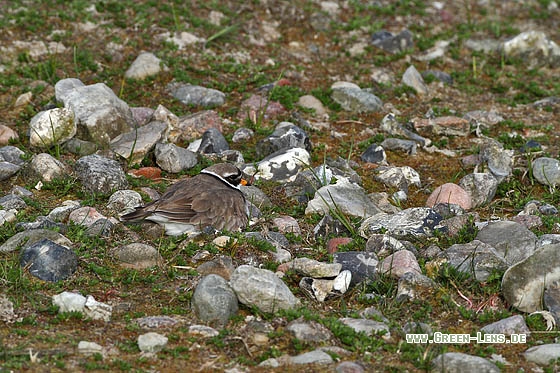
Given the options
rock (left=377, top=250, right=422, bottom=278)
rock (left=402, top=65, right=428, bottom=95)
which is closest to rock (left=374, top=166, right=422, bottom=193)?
rock (left=377, top=250, right=422, bottom=278)

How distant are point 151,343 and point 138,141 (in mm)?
5018

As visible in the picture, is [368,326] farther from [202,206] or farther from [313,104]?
[313,104]

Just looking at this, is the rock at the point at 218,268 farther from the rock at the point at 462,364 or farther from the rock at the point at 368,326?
the rock at the point at 462,364

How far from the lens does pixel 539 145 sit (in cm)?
1212

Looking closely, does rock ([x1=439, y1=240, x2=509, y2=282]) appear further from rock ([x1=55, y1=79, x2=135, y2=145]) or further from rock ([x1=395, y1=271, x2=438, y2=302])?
rock ([x1=55, y1=79, x2=135, y2=145])

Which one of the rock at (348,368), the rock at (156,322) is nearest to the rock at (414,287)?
the rock at (348,368)

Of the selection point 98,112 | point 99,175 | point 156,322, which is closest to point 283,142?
point 98,112

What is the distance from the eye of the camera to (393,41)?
15031 millimetres

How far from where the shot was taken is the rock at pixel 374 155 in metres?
11.7

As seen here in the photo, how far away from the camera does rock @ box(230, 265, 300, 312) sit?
7.30 meters

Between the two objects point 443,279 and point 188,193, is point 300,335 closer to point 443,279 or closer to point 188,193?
point 443,279

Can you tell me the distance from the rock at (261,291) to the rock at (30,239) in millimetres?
2074

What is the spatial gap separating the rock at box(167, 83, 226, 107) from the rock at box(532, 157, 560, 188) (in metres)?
4.88

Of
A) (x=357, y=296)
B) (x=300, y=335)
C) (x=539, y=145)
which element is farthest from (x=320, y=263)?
(x=539, y=145)
